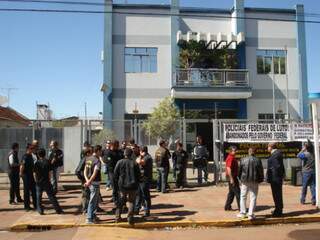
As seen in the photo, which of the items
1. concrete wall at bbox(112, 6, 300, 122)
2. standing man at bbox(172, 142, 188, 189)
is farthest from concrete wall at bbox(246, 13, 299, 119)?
standing man at bbox(172, 142, 188, 189)

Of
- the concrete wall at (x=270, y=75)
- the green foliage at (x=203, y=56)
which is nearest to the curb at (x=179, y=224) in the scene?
the green foliage at (x=203, y=56)

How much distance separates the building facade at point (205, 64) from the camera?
32.6 meters

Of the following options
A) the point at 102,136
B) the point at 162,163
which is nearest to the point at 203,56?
the point at 102,136

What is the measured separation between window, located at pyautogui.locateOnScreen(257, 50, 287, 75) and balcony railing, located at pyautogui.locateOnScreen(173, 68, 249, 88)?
A: 1930 mm

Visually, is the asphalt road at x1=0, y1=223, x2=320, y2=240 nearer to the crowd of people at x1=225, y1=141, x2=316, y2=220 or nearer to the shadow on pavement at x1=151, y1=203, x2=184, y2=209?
the crowd of people at x1=225, y1=141, x2=316, y2=220

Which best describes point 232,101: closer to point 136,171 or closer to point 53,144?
point 53,144

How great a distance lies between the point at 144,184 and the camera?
1216 cm

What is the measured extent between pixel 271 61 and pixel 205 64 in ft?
15.4

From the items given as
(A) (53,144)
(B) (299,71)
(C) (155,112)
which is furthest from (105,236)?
(B) (299,71)

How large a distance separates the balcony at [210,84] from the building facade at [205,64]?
0.07 m

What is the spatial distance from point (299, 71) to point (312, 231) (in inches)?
1015

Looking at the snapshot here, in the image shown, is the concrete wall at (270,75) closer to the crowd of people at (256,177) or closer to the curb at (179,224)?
the crowd of people at (256,177)

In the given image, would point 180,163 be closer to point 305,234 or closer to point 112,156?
point 112,156

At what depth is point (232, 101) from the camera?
112 ft
